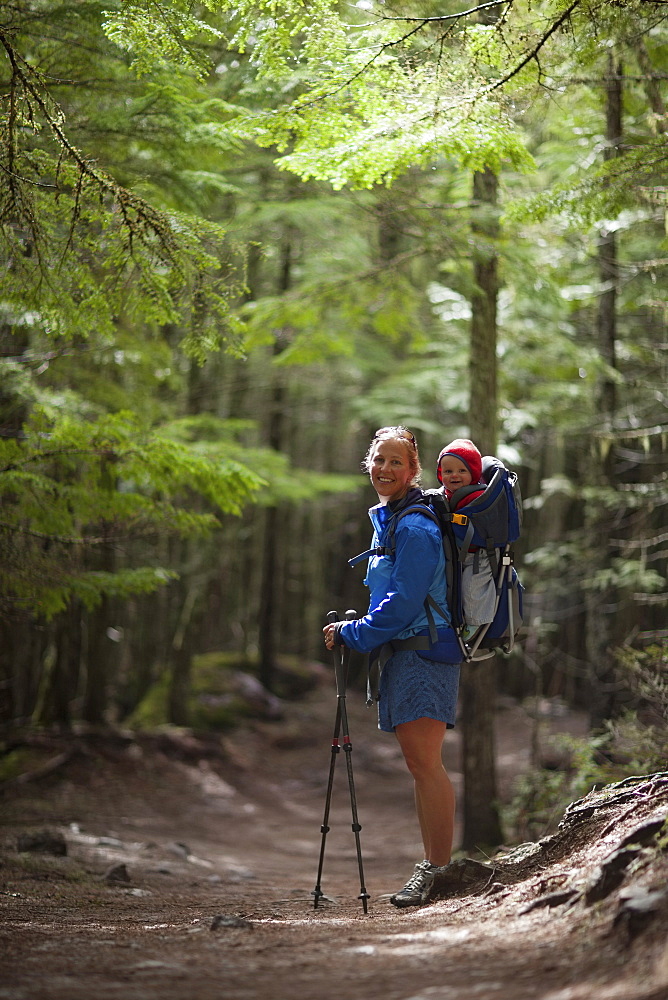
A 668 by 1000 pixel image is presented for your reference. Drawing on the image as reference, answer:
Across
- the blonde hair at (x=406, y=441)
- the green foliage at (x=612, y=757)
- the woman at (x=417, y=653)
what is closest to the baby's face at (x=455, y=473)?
the blonde hair at (x=406, y=441)

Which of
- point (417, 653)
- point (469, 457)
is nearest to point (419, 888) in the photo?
point (417, 653)

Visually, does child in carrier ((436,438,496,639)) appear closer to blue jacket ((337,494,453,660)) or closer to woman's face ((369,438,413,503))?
blue jacket ((337,494,453,660))

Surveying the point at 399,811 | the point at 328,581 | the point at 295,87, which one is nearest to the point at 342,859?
the point at 399,811

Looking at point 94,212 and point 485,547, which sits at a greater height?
point 94,212

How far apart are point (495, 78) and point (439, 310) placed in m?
6.41

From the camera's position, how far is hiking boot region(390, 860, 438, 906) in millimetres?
4695

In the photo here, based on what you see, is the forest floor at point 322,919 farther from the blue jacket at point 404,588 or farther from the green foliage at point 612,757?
the green foliage at point 612,757

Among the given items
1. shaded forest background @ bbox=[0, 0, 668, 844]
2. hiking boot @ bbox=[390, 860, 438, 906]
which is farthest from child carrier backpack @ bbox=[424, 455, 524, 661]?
shaded forest background @ bbox=[0, 0, 668, 844]

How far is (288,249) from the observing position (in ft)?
48.4

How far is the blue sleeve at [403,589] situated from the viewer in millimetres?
4625

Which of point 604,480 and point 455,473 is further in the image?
point 604,480

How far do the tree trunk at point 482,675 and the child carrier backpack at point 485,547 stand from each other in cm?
406

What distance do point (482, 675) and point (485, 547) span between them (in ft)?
15.1

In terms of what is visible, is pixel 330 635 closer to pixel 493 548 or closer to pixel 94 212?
pixel 493 548
